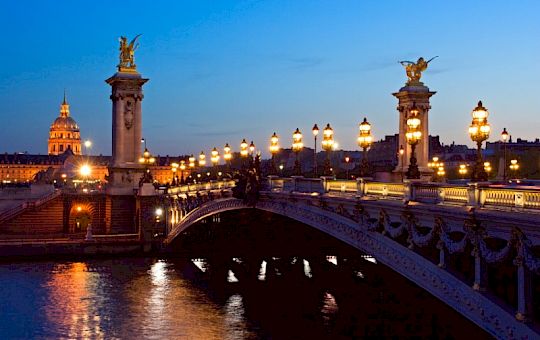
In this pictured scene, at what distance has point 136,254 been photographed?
65812mm

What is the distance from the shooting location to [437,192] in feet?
75.9

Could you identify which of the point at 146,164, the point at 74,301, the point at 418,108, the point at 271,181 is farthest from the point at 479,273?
the point at 146,164

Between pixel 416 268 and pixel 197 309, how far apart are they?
65.1ft

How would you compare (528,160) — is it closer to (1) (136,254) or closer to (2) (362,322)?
(1) (136,254)

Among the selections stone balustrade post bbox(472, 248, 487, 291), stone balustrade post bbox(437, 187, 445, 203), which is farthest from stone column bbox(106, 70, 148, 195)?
stone balustrade post bbox(472, 248, 487, 291)

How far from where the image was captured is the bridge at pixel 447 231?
18.5m

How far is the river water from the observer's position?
3544cm

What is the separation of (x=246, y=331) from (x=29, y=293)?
1625 cm

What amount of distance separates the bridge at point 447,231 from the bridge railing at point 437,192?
0.02 meters

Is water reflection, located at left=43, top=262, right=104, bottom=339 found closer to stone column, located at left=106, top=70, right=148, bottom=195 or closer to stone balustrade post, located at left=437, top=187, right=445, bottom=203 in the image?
stone balustrade post, located at left=437, top=187, right=445, bottom=203

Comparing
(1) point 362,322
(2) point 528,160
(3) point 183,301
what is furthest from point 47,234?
(2) point 528,160

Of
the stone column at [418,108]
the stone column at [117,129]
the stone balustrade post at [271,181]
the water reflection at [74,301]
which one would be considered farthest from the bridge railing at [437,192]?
the stone column at [117,129]

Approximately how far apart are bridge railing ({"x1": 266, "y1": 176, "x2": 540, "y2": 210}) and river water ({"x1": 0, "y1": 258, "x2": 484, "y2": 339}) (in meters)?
6.31

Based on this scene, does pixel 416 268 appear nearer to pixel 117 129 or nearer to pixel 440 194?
pixel 440 194
